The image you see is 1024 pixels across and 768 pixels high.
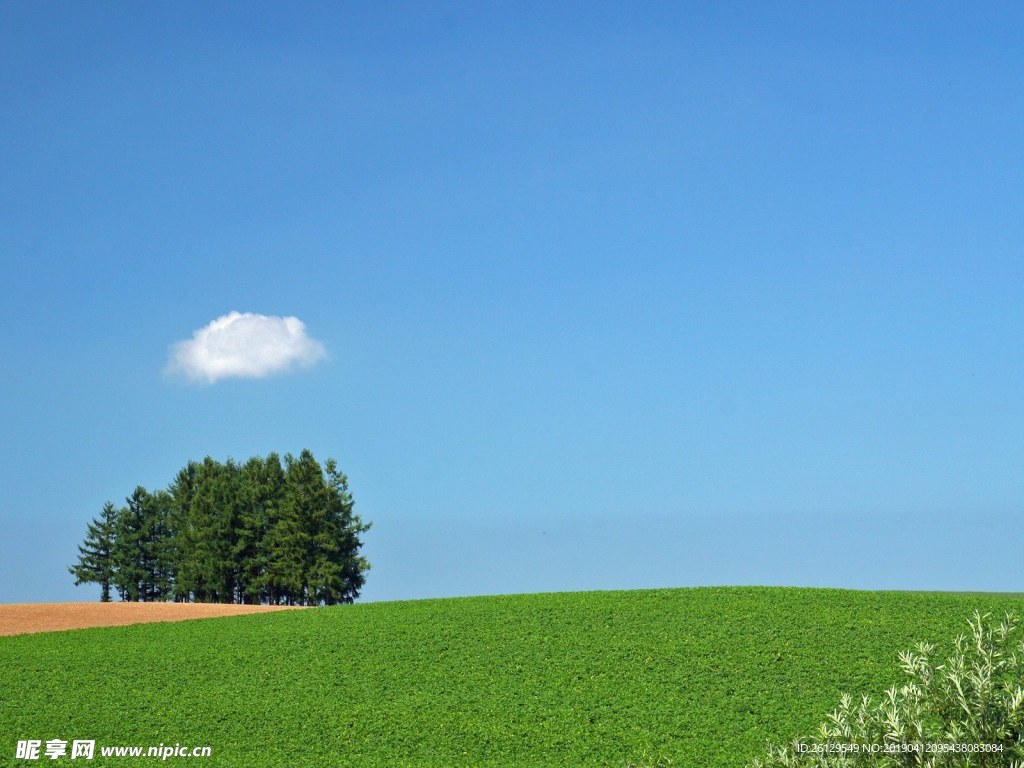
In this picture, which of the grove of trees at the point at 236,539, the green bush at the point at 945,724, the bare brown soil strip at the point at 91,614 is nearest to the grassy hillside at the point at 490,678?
the bare brown soil strip at the point at 91,614

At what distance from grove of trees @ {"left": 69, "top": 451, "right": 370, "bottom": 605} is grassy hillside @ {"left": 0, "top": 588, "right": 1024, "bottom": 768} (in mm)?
24470

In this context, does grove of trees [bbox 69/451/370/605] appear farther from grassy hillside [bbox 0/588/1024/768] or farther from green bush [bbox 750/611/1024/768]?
green bush [bbox 750/611/1024/768]

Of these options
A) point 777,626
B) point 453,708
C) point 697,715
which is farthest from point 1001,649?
point 777,626

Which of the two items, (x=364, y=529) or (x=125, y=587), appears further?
(x=125, y=587)

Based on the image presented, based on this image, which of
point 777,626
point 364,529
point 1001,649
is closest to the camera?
point 1001,649

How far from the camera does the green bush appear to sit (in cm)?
704

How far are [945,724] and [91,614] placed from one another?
39566 mm

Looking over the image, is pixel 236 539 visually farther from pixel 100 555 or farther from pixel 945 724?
pixel 945 724

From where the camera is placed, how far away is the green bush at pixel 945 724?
277 inches

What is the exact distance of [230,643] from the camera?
1119 inches

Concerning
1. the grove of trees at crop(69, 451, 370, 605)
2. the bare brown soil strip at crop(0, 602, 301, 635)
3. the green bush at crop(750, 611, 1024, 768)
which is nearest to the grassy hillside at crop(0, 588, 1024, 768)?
the bare brown soil strip at crop(0, 602, 301, 635)

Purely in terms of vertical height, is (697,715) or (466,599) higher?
(466,599)

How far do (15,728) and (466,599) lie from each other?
53.0 feet

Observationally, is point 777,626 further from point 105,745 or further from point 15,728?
point 15,728
